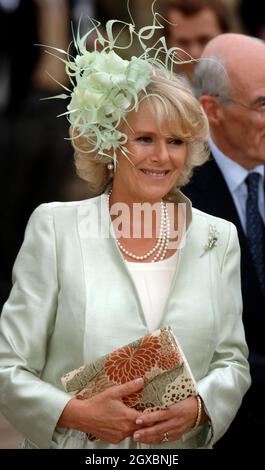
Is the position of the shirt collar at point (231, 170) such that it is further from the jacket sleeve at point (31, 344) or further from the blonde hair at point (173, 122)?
the jacket sleeve at point (31, 344)

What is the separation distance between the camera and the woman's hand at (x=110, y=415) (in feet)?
11.1

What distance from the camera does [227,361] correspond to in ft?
11.9

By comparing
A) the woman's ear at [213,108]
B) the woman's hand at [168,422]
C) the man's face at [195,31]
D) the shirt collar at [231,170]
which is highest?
the man's face at [195,31]

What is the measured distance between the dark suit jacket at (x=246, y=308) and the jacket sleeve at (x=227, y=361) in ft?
1.55

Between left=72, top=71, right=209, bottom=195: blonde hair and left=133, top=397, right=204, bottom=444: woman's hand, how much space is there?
729 mm

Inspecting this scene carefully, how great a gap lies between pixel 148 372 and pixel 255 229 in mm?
1329

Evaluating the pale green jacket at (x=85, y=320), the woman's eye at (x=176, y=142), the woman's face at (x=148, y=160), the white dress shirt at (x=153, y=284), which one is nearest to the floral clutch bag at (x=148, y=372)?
the pale green jacket at (x=85, y=320)

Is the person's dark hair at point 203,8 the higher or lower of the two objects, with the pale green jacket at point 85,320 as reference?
higher

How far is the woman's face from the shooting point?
3.56 metres

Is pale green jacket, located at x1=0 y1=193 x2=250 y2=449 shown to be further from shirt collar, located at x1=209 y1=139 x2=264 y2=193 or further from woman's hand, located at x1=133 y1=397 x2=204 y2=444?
shirt collar, located at x1=209 y1=139 x2=264 y2=193

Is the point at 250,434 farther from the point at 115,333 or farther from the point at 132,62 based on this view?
the point at 132,62

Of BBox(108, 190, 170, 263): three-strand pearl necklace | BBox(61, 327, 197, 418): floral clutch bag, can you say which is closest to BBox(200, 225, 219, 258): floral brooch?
BBox(108, 190, 170, 263): three-strand pearl necklace

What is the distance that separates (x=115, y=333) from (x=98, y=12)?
8.26m

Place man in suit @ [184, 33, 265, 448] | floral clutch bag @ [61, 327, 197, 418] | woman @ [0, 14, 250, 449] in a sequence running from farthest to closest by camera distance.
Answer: man in suit @ [184, 33, 265, 448]
woman @ [0, 14, 250, 449]
floral clutch bag @ [61, 327, 197, 418]
